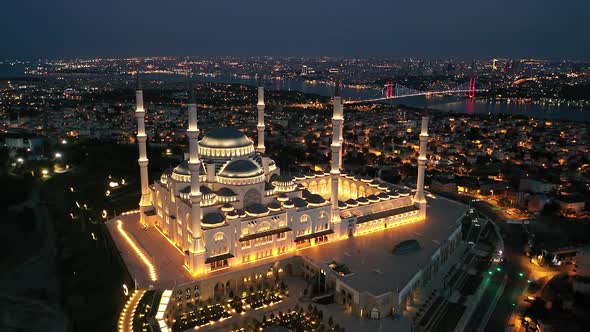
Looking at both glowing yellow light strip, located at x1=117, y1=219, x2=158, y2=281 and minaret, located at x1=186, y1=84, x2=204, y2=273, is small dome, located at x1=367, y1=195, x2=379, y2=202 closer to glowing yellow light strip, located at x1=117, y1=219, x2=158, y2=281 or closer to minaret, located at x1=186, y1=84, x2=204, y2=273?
minaret, located at x1=186, y1=84, x2=204, y2=273

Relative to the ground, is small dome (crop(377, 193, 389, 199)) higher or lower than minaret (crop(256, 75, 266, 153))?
lower

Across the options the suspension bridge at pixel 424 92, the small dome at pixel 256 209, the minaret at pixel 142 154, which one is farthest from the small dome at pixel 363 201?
the suspension bridge at pixel 424 92

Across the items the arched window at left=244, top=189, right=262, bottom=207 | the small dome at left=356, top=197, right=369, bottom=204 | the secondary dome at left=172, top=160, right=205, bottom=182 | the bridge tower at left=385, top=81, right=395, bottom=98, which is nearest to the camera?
the arched window at left=244, top=189, right=262, bottom=207

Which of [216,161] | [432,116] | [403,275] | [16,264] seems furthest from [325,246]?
[432,116]

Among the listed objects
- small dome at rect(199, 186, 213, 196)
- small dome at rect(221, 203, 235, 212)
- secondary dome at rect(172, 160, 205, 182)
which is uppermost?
secondary dome at rect(172, 160, 205, 182)

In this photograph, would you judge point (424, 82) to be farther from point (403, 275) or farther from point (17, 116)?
point (403, 275)

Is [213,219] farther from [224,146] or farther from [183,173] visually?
[224,146]

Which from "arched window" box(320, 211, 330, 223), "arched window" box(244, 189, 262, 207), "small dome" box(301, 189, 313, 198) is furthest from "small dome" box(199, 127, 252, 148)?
"arched window" box(320, 211, 330, 223)
